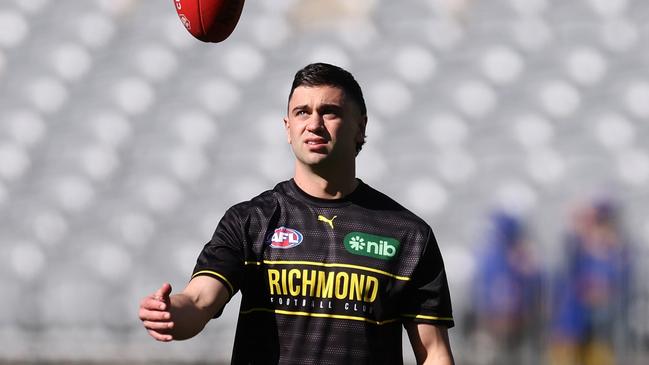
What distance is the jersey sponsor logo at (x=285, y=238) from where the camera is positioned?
2.76 m

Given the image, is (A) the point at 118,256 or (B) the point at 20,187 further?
(B) the point at 20,187

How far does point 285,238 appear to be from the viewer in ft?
9.09

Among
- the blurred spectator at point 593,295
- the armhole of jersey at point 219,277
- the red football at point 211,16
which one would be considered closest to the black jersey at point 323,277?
the armhole of jersey at point 219,277

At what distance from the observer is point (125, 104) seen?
11.6 metres

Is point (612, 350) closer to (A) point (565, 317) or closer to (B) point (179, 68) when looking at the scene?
(A) point (565, 317)

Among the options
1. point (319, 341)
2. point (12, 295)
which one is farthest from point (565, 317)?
point (319, 341)

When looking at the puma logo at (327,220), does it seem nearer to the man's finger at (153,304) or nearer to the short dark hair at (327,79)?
the short dark hair at (327,79)

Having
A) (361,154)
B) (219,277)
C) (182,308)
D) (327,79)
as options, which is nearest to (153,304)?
(182,308)

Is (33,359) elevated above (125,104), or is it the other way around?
(125,104)

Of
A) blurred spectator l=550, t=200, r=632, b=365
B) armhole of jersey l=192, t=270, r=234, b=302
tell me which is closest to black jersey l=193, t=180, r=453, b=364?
armhole of jersey l=192, t=270, r=234, b=302

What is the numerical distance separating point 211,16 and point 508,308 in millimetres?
5851

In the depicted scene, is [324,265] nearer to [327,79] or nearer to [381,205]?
[381,205]

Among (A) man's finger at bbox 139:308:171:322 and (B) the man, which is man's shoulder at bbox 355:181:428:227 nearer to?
(B) the man

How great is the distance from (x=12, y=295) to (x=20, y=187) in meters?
1.37
